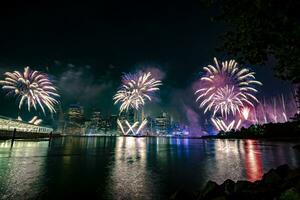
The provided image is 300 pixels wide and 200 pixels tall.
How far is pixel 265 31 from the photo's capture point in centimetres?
946

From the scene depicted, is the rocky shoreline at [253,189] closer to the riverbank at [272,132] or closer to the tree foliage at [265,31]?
the tree foliage at [265,31]

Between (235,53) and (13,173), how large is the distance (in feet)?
76.0

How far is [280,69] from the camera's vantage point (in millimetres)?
10211

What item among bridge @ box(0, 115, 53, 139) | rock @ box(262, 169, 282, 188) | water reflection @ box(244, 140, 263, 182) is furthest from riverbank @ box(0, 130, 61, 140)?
rock @ box(262, 169, 282, 188)

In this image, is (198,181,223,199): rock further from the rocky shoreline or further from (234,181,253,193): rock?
(234,181,253,193): rock

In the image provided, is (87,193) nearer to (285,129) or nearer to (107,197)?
(107,197)

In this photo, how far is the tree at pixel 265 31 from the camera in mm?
8625

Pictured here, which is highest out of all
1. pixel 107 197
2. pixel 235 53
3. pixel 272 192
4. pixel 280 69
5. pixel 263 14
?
pixel 263 14

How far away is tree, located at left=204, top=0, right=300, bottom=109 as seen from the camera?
8.62m

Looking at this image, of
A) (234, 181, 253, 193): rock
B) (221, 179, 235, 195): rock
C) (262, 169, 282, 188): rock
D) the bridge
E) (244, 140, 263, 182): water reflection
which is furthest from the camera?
the bridge

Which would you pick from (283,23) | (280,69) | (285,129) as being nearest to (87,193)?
(280,69)

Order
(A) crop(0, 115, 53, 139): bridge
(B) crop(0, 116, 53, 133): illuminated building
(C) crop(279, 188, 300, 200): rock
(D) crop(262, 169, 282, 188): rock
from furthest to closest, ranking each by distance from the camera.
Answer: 1. (B) crop(0, 116, 53, 133): illuminated building
2. (A) crop(0, 115, 53, 139): bridge
3. (D) crop(262, 169, 282, 188): rock
4. (C) crop(279, 188, 300, 200): rock

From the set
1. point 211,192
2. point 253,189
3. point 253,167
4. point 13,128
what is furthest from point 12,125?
point 253,189

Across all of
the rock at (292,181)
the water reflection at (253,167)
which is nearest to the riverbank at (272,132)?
the water reflection at (253,167)
